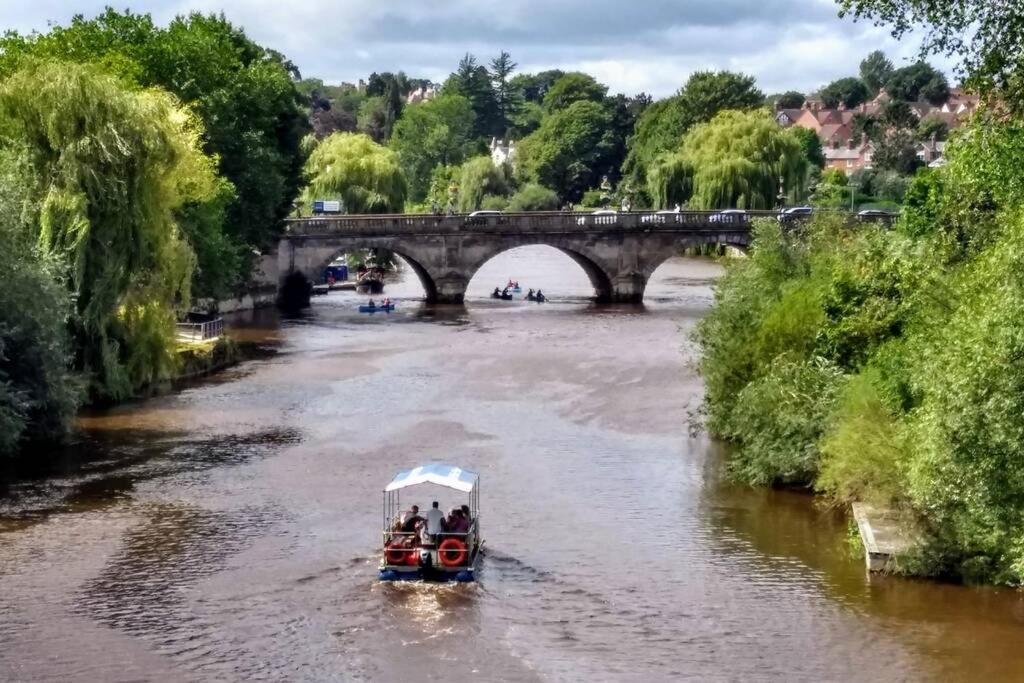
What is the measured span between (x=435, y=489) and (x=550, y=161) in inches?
5187

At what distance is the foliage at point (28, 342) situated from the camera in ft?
150

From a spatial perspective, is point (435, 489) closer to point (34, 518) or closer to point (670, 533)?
point (670, 533)

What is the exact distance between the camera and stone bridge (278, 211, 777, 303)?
9581cm

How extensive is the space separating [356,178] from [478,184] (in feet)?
123

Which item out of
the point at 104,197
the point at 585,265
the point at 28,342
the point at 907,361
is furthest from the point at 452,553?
the point at 585,265

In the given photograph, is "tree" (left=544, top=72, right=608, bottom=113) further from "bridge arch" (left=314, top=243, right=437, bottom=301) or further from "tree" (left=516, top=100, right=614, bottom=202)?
"bridge arch" (left=314, top=243, right=437, bottom=301)

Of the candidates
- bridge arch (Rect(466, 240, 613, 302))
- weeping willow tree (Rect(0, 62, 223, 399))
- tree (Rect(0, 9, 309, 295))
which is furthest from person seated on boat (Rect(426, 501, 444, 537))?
bridge arch (Rect(466, 240, 613, 302))

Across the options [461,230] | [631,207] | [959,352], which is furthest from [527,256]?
[959,352]

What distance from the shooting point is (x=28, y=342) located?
4662cm

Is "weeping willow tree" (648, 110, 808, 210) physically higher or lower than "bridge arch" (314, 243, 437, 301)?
higher

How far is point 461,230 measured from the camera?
97.1 metres

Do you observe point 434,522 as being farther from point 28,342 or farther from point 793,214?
point 793,214

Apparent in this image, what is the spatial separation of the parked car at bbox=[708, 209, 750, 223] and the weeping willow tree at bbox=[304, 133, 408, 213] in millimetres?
28502

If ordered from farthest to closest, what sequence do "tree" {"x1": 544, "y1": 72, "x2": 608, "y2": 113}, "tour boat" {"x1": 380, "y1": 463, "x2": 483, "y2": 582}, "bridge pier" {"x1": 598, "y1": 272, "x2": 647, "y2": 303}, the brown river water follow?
"tree" {"x1": 544, "y1": 72, "x2": 608, "y2": 113}
"bridge pier" {"x1": 598, "y1": 272, "x2": 647, "y2": 303}
"tour boat" {"x1": 380, "y1": 463, "x2": 483, "y2": 582}
the brown river water
